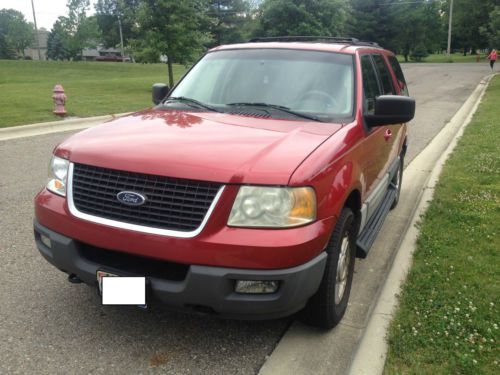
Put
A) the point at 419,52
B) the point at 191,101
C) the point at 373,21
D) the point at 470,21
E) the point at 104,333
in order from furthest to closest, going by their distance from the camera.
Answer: the point at 470,21, the point at 419,52, the point at 373,21, the point at 191,101, the point at 104,333

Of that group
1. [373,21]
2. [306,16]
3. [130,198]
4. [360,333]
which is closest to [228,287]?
[130,198]

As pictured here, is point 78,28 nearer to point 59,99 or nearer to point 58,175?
point 59,99

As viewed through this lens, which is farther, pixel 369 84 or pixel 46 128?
pixel 46 128

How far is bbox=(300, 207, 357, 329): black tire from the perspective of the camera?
2.97 meters

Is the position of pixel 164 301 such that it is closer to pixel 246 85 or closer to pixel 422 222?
pixel 246 85

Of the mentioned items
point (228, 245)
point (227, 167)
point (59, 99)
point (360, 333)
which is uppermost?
point (227, 167)

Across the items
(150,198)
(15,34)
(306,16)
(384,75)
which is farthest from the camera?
(15,34)

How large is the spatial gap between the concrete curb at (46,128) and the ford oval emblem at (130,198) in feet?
23.9

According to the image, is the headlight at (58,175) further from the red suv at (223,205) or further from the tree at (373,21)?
the tree at (373,21)

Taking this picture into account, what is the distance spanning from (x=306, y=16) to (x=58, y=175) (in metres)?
30.3

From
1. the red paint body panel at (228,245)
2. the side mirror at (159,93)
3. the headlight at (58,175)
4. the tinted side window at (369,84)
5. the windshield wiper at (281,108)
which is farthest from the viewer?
the side mirror at (159,93)

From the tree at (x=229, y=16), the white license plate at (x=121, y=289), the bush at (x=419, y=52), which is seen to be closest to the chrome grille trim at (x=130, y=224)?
the white license plate at (x=121, y=289)

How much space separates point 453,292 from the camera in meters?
3.69

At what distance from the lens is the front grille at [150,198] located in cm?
262
